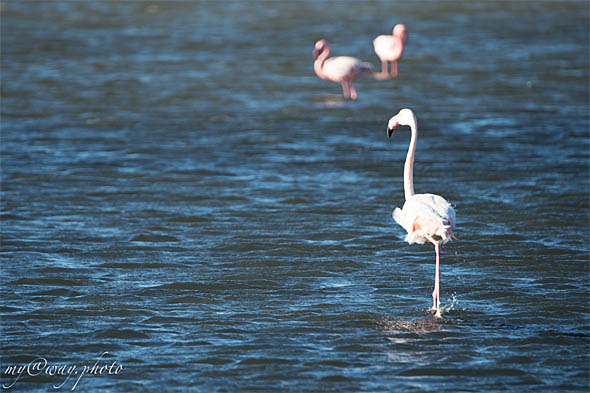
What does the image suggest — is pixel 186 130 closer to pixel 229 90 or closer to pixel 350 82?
pixel 229 90

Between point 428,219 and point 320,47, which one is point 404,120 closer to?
point 428,219

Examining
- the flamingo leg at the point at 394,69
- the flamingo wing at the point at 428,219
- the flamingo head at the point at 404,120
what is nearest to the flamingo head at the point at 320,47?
the flamingo leg at the point at 394,69

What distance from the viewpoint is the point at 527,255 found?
24.2 ft

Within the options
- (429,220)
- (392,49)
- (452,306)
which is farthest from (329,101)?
(429,220)

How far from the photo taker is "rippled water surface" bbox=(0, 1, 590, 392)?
5492 mm

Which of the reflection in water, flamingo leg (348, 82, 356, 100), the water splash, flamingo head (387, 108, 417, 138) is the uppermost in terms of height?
flamingo head (387, 108, 417, 138)

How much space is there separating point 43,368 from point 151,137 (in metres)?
6.43

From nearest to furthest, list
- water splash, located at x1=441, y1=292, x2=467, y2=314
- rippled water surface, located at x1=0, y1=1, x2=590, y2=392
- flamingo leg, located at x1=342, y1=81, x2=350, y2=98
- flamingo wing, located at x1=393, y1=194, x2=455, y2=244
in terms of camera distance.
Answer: rippled water surface, located at x1=0, y1=1, x2=590, y2=392 < flamingo wing, located at x1=393, y1=194, x2=455, y2=244 < water splash, located at x1=441, y1=292, x2=467, y2=314 < flamingo leg, located at x1=342, y1=81, x2=350, y2=98

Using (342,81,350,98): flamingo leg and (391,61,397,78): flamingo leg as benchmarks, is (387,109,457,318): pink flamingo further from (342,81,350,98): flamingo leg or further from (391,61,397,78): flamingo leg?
(391,61,397,78): flamingo leg

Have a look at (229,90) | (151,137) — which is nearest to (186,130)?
(151,137)

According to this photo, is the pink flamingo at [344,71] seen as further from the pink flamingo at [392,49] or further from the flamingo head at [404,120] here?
the flamingo head at [404,120]

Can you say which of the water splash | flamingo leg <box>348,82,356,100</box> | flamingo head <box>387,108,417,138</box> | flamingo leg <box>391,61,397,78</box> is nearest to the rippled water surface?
the water splash

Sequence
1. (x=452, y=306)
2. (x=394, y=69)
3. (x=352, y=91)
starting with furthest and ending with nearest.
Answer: (x=394, y=69)
(x=352, y=91)
(x=452, y=306)

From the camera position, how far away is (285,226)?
8.24 metres
